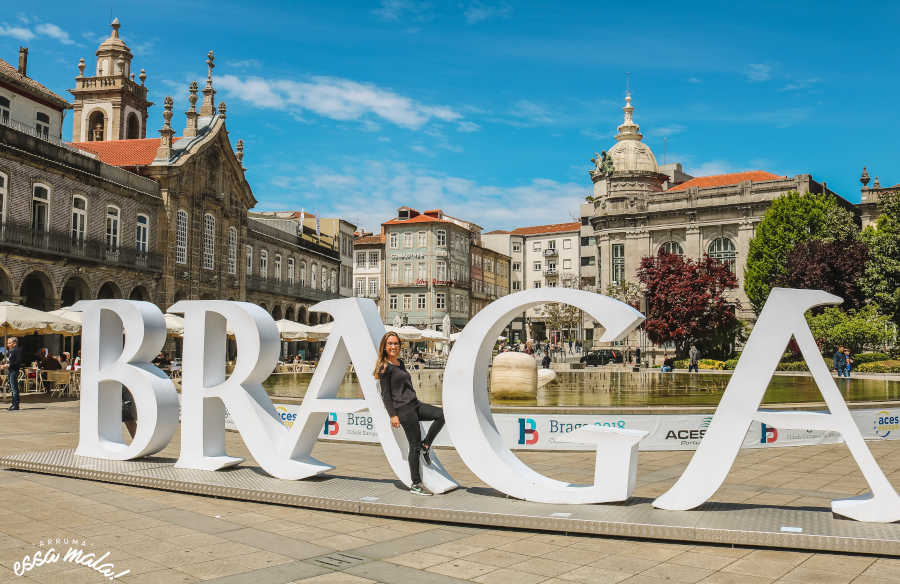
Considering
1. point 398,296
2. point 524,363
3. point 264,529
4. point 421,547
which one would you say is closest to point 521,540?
point 421,547

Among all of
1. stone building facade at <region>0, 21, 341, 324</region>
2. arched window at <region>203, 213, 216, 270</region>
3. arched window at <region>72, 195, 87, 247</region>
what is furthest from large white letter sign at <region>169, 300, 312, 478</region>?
arched window at <region>203, 213, 216, 270</region>

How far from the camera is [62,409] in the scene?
1884 centimetres

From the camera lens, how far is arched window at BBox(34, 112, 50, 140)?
3625 centimetres

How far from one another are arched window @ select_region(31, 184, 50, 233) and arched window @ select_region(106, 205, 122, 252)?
3.72 meters

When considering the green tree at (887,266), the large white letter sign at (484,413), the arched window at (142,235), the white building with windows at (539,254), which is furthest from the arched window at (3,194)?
the white building with windows at (539,254)

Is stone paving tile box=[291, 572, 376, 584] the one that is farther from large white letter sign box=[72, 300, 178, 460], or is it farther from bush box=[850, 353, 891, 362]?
bush box=[850, 353, 891, 362]

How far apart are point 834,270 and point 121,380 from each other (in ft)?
142

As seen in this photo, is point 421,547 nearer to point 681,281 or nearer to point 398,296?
point 681,281

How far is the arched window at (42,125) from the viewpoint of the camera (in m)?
36.2

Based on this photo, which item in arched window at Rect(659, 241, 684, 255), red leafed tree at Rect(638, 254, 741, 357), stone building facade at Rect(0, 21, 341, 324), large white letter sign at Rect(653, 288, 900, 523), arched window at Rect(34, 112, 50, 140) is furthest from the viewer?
arched window at Rect(659, 241, 684, 255)

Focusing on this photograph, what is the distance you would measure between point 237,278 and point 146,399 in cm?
3969

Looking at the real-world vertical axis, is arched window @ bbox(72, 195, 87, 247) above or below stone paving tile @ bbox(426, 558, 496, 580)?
above

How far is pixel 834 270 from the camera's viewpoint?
43281mm

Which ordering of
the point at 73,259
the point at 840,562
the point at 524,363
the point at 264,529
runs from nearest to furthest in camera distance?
the point at 840,562 < the point at 264,529 < the point at 524,363 < the point at 73,259
